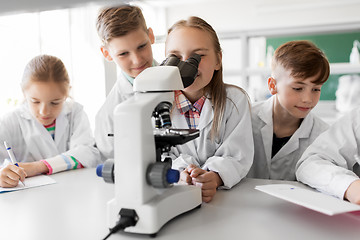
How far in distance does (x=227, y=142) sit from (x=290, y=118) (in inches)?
21.4

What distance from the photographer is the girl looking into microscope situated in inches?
38.5

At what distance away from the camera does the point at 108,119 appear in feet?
4.10

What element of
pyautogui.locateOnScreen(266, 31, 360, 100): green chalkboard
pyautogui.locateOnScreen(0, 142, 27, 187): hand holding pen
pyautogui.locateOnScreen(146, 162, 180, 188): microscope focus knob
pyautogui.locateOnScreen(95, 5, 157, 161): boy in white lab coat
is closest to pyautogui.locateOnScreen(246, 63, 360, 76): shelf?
pyautogui.locateOnScreen(266, 31, 360, 100): green chalkboard

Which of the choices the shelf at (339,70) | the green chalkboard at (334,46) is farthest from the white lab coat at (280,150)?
the green chalkboard at (334,46)

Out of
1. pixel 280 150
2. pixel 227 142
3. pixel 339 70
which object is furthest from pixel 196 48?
pixel 339 70

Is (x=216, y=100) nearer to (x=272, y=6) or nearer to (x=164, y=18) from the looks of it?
(x=272, y=6)

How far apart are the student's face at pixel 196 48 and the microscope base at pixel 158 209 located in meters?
0.45

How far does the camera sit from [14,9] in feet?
1.20

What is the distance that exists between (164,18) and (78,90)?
8.20ft

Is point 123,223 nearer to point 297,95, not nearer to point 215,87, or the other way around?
point 215,87

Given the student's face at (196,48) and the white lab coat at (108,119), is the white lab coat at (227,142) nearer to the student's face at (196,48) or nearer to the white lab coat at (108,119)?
the student's face at (196,48)

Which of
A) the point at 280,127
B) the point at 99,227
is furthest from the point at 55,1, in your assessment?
the point at 280,127

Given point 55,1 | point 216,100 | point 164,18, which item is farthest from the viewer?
point 164,18

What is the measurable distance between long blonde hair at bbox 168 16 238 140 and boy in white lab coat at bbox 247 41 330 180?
0.36 meters
